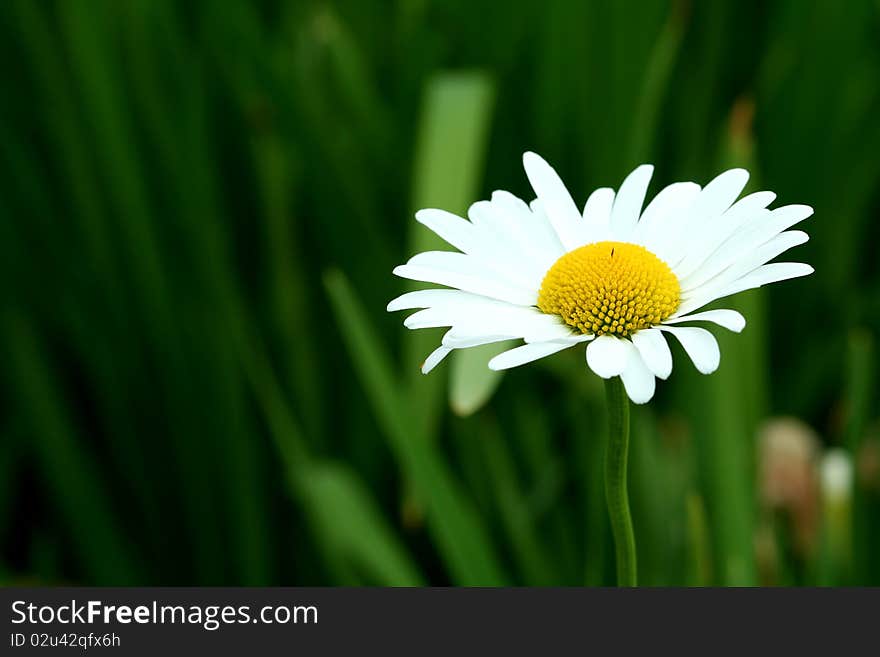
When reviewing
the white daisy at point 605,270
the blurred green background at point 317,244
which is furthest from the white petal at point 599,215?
the blurred green background at point 317,244

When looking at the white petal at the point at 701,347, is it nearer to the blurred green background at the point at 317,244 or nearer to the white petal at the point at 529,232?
the white petal at the point at 529,232

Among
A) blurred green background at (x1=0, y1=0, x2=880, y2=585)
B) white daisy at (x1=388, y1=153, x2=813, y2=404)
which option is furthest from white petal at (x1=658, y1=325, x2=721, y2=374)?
blurred green background at (x1=0, y1=0, x2=880, y2=585)

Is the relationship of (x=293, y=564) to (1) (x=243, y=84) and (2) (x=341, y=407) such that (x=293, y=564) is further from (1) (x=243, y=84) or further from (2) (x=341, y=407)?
(1) (x=243, y=84)

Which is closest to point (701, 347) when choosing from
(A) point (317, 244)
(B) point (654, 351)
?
(B) point (654, 351)

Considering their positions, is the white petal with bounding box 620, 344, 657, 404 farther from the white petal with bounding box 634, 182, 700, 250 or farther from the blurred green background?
the blurred green background

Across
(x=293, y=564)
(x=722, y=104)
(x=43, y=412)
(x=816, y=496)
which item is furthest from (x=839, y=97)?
(x=43, y=412)
